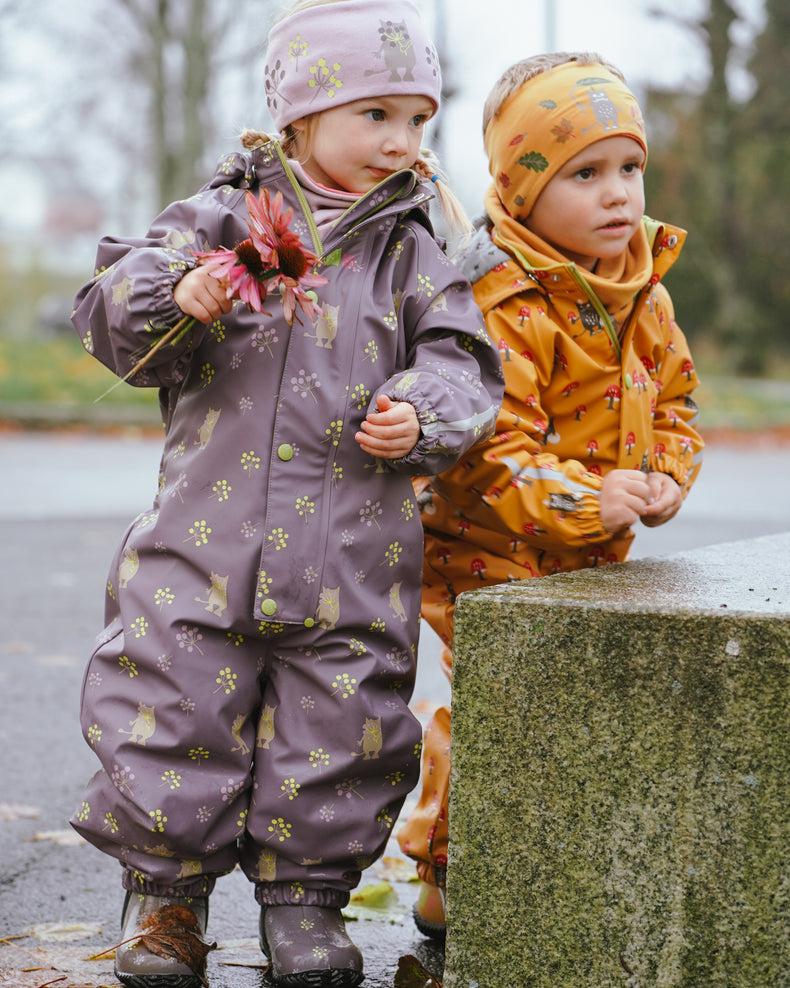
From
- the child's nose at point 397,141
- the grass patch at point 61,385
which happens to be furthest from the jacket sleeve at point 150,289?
the grass patch at point 61,385

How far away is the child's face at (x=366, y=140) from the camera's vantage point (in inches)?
85.1

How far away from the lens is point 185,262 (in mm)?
2027

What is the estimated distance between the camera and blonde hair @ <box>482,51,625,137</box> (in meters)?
2.42

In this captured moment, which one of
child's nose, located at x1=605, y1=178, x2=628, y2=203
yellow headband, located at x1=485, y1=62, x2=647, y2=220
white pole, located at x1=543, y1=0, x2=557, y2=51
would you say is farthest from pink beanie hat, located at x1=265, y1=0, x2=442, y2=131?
white pole, located at x1=543, y1=0, x2=557, y2=51

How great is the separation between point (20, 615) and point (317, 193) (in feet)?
12.2

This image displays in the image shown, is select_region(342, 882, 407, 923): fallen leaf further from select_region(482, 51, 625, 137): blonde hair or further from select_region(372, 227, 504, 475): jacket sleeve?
select_region(482, 51, 625, 137): blonde hair

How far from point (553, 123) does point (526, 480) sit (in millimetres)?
655

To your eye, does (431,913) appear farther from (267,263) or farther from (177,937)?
(267,263)

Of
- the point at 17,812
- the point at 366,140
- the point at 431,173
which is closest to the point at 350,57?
the point at 366,140

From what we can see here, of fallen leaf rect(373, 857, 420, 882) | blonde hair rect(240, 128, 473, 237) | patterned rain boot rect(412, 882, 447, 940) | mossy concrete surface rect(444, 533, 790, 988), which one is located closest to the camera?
mossy concrete surface rect(444, 533, 790, 988)

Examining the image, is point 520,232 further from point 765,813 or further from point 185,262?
point 765,813

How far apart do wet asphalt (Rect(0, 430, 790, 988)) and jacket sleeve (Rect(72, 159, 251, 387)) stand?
1.04 meters

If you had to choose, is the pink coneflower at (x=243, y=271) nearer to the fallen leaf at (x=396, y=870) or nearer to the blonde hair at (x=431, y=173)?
the blonde hair at (x=431, y=173)

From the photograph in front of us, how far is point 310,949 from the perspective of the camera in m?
2.11
